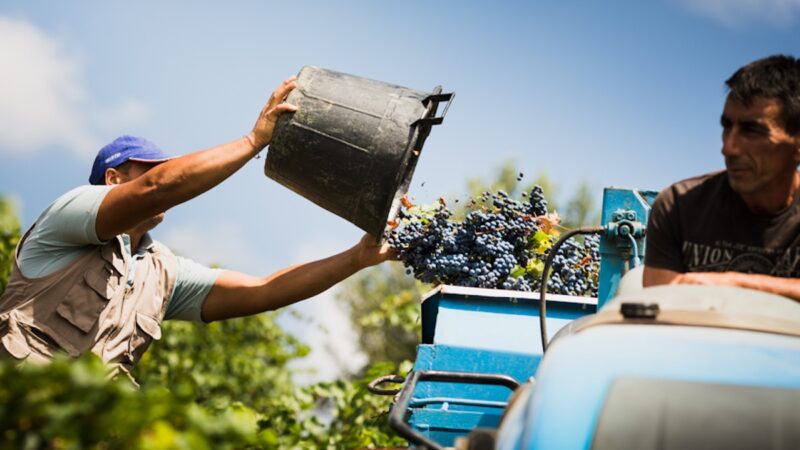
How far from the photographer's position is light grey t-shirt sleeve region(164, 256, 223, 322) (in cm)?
461

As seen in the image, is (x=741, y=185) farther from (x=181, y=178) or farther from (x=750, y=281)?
(x=181, y=178)

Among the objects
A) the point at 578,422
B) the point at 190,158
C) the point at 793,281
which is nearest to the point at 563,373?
the point at 578,422

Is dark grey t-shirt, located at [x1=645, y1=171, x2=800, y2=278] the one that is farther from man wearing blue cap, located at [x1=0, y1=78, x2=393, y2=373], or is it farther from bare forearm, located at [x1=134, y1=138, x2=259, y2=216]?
bare forearm, located at [x1=134, y1=138, x2=259, y2=216]

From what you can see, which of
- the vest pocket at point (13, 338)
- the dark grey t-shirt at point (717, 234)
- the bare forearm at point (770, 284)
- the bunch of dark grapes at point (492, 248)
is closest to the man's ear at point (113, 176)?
the vest pocket at point (13, 338)

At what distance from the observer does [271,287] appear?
15.2 ft

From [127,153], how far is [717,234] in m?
2.57

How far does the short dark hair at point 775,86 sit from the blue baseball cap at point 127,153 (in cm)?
249

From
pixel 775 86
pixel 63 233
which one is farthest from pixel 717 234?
pixel 63 233

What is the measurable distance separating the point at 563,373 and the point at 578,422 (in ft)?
0.38

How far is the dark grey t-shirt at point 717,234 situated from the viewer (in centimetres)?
281

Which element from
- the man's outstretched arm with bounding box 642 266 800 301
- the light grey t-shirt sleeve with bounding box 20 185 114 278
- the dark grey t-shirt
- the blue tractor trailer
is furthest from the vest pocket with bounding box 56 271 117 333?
the man's outstretched arm with bounding box 642 266 800 301

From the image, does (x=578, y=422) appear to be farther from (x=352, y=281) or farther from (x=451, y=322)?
(x=352, y=281)

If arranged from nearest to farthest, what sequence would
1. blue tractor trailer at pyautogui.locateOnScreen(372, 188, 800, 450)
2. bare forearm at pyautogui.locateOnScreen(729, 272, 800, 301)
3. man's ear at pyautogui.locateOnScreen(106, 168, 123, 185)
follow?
blue tractor trailer at pyautogui.locateOnScreen(372, 188, 800, 450) → bare forearm at pyautogui.locateOnScreen(729, 272, 800, 301) → man's ear at pyautogui.locateOnScreen(106, 168, 123, 185)

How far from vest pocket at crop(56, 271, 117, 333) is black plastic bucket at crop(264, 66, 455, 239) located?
0.82 m
